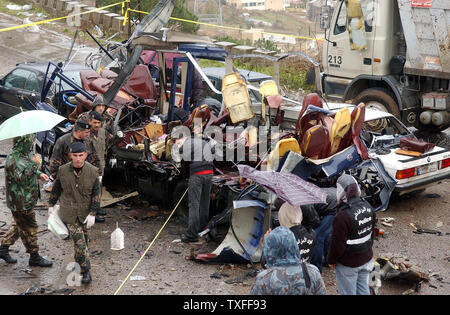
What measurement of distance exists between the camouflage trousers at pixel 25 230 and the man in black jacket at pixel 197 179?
1.89 meters

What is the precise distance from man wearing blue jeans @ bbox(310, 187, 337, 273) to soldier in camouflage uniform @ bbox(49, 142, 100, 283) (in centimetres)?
251

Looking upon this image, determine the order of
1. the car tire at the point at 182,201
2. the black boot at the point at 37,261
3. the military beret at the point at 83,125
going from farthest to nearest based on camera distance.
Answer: the car tire at the point at 182,201 < the military beret at the point at 83,125 < the black boot at the point at 37,261

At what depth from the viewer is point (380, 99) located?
12.4m

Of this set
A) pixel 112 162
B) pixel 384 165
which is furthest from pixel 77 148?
pixel 384 165

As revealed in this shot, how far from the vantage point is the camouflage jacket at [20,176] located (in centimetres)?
669

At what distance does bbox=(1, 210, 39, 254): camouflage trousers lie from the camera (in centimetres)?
684

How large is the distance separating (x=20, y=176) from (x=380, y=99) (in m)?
8.09

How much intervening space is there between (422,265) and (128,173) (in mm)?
4413

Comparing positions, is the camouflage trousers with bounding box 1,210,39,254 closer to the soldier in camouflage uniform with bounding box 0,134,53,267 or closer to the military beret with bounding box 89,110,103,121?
the soldier in camouflage uniform with bounding box 0,134,53,267

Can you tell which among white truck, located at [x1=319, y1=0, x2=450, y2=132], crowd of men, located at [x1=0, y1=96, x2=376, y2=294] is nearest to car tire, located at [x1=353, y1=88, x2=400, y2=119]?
white truck, located at [x1=319, y1=0, x2=450, y2=132]

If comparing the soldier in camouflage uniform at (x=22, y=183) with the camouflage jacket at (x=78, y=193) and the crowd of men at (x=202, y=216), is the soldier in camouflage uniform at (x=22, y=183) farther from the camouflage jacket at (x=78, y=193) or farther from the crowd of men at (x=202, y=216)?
the camouflage jacket at (x=78, y=193)

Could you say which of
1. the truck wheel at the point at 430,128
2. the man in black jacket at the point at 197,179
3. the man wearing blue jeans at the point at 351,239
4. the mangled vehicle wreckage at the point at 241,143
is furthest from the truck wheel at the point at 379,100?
the man wearing blue jeans at the point at 351,239

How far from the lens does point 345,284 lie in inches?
215

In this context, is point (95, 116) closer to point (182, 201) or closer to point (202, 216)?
point (182, 201)
